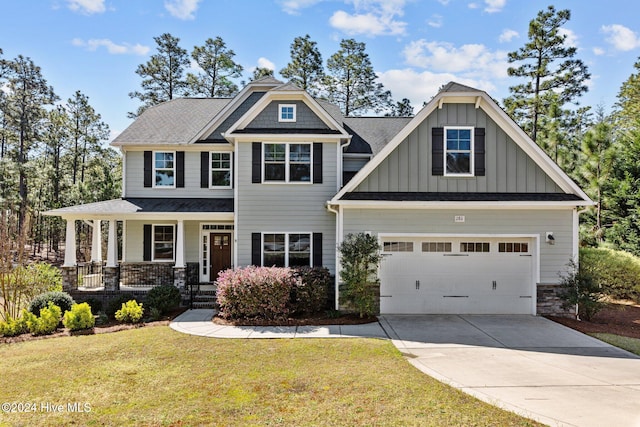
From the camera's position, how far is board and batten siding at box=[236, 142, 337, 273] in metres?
12.8

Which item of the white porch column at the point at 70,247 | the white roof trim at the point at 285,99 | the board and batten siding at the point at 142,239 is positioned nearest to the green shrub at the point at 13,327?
the white porch column at the point at 70,247

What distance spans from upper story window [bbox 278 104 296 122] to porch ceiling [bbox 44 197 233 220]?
377cm

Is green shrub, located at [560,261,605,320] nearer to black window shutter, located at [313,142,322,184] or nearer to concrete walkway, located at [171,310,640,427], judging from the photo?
concrete walkway, located at [171,310,640,427]

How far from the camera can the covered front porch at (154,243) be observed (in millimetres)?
13141

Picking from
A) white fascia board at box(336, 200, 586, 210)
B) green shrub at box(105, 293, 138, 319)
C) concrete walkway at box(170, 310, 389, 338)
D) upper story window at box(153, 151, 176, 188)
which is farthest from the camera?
upper story window at box(153, 151, 176, 188)

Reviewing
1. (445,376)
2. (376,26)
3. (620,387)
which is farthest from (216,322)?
(376,26)

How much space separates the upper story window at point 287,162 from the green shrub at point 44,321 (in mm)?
7222

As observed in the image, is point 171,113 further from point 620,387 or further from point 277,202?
point 620,387

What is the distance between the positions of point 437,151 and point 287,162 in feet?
16.0

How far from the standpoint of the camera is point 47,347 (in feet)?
29.8

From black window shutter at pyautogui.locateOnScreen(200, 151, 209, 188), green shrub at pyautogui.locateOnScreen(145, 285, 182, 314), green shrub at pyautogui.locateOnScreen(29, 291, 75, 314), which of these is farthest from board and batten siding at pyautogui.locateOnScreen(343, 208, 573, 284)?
green shrub at pyautogui.locateOnScreen(29, 291, 75, 314)

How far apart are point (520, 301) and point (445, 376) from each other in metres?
6.34

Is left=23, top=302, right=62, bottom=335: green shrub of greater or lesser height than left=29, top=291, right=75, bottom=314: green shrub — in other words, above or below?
below

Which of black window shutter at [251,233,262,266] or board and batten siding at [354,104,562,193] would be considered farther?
black window shutter at [251,233,262,266]
